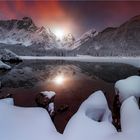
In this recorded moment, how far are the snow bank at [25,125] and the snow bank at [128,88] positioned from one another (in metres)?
4.27

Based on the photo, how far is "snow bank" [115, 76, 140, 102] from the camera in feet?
32.6

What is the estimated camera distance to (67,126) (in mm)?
6820

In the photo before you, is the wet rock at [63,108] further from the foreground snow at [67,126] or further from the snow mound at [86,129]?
the snow mound at [86,129]

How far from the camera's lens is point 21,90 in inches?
720

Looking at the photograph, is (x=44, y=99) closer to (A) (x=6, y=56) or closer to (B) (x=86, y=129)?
(B) (x=86, y=129)

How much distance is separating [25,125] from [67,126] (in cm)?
130

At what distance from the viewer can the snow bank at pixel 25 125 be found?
20.3ft

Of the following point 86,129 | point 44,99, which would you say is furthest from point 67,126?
point 44,99

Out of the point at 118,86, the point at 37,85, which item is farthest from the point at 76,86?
the point at 118,86

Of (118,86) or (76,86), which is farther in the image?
(76,86)

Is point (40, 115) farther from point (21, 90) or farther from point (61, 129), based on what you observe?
point (21, 90)

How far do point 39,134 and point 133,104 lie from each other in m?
3.45

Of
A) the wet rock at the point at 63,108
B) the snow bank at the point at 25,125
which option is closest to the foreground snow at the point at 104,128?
the snow bank at the point at 25,125

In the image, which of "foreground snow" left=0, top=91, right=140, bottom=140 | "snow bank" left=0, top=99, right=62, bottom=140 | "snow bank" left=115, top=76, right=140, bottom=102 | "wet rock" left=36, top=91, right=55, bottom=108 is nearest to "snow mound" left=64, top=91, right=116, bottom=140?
"foreground snow" left=0, top=91, right=140, bottom=140
